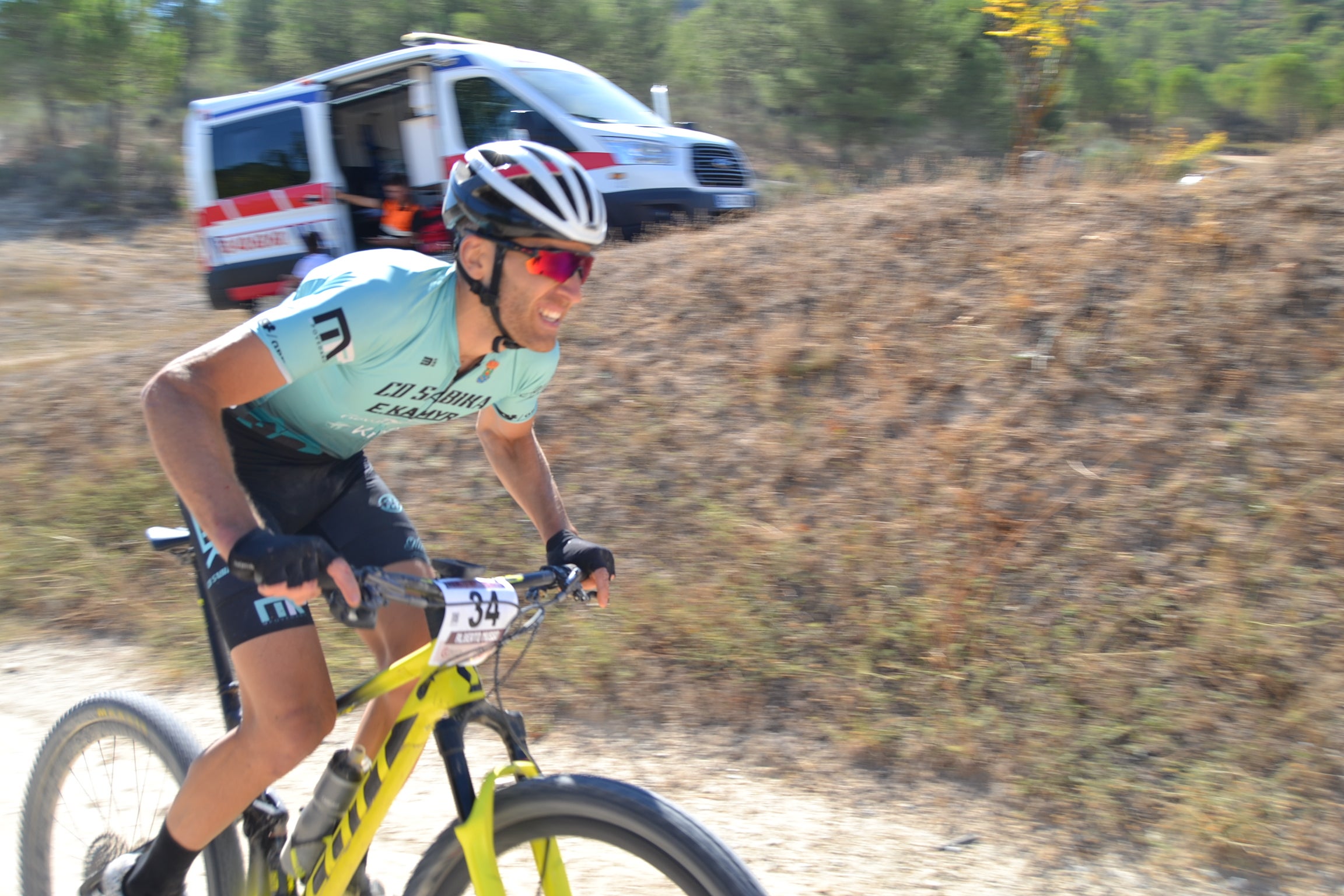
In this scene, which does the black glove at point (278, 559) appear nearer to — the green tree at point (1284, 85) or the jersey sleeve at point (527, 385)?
the jersey sleeve at point (527, 385)

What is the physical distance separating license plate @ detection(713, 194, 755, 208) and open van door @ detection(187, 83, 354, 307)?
3.82 m

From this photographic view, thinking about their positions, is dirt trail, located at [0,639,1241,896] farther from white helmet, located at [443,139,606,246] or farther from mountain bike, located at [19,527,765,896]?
white helmet, located at [443,139,606,246]

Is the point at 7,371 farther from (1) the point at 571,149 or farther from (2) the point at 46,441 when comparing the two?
(1) the point at 571,149

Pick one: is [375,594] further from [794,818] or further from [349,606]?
[794,818]

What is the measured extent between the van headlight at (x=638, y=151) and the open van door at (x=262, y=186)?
10.3 feet

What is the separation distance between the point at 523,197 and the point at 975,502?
10.4ft

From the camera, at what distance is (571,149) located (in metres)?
9.17

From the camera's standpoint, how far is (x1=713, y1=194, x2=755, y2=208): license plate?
9.50 m

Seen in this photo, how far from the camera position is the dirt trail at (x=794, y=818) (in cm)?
323

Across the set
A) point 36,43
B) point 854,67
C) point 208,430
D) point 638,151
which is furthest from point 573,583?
point 36,43

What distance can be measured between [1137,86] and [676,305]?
21271 millimetres

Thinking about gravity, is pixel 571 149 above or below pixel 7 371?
above

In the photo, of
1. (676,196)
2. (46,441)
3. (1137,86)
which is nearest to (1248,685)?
(676,196)

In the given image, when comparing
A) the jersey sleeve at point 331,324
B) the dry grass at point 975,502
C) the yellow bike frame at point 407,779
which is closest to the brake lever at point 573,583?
the yellow bike frame at point 407,779
